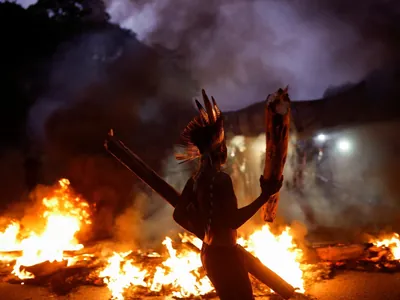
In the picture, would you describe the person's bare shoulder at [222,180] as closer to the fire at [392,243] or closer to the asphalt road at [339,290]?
the asphalt road at [339,290]

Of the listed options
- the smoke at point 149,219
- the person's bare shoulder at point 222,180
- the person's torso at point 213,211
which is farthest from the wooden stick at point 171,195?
the smoke at point 149,219

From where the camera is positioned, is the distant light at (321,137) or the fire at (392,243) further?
the distant light at (321,137)

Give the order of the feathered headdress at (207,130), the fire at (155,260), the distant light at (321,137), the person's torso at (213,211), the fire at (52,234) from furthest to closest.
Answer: the distant light at (321,137) → the fire at (52,234) → the fire at (155,260) → the feathered headdress at (207,130) → the person's torso at (213,211)

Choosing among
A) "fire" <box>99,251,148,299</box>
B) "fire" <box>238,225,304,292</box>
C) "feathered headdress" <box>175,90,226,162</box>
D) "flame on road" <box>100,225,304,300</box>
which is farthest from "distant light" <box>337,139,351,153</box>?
"feathered headdress" <box>175,90,226,162</box>

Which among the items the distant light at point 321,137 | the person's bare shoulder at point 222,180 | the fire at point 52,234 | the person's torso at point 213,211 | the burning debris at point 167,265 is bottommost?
the person's torso at point 213,211

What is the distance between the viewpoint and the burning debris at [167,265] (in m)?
5.94

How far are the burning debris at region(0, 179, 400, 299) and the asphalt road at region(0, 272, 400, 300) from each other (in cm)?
17

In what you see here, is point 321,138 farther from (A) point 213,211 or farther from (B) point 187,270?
(A) point 213,211

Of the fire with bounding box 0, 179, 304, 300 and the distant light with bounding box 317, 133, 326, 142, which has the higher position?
the distant light with bounding box 317, 133, 326, 142

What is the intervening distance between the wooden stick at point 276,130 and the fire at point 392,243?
15.7ft

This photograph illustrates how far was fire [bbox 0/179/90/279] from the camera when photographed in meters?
7.42

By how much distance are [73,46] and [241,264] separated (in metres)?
13.3

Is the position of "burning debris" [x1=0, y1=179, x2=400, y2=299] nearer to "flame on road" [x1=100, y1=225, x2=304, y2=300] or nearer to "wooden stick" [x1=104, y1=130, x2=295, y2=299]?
"flame on road" [x1=100, y1=225, x2=304, y2=300]

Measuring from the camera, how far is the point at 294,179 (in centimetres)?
1483
